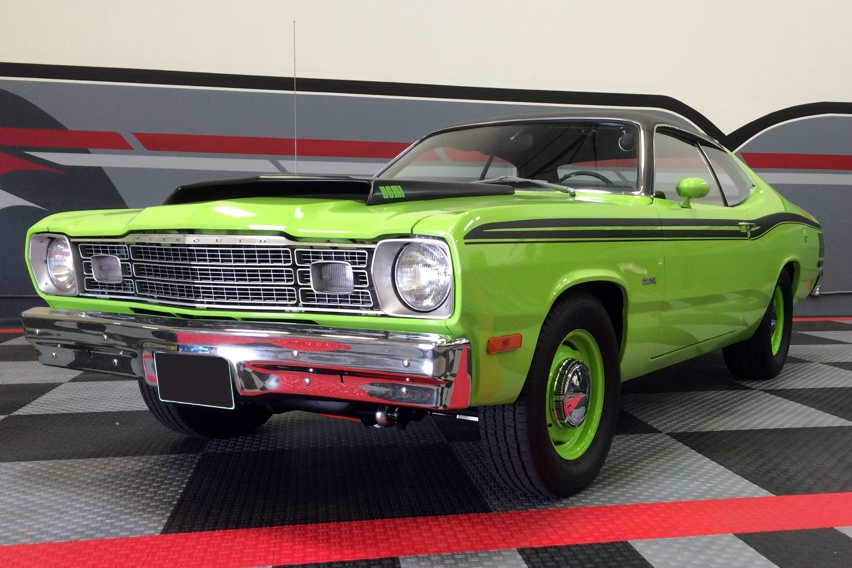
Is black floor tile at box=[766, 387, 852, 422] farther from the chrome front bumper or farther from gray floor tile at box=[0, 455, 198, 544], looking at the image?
gray floor tile at box=[0, 455, 198, 544]

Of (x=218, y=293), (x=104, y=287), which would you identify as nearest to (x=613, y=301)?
(x=218, y=293)

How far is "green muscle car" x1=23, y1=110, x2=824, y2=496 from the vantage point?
181cm

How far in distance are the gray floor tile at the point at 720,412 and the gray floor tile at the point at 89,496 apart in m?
2.00

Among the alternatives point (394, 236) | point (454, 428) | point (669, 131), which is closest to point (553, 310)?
point (394, 236)

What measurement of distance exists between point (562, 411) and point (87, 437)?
1941mm

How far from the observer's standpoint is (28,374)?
4172mm

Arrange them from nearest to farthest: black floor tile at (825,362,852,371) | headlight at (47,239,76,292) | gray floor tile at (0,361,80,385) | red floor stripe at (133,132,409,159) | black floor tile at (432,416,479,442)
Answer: headlight at (47,239,76,292), black floor tile at (432,416,479,442), gray floor tile at (0,361,80,385), black floor tile at (825,362,852,371), red floor stripe at (133,132,409,159)

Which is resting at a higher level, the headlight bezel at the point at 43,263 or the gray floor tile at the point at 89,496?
the headlight bezel at the point at 43,263

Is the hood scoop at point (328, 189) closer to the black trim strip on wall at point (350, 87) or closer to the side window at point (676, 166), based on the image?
the side window at point (676, 166)

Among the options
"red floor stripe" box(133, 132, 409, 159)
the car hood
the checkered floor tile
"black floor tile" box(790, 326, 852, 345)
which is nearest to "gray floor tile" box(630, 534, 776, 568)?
the checkered floor tile

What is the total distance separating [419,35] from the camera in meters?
6.09

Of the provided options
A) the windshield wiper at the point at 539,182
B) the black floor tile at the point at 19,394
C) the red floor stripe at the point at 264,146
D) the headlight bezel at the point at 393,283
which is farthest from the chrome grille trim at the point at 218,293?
the red floor stripe at the point at 264,146

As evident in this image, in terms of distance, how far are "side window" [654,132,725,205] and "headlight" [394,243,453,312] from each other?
132 centimetres

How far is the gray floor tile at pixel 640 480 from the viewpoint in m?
2.29
